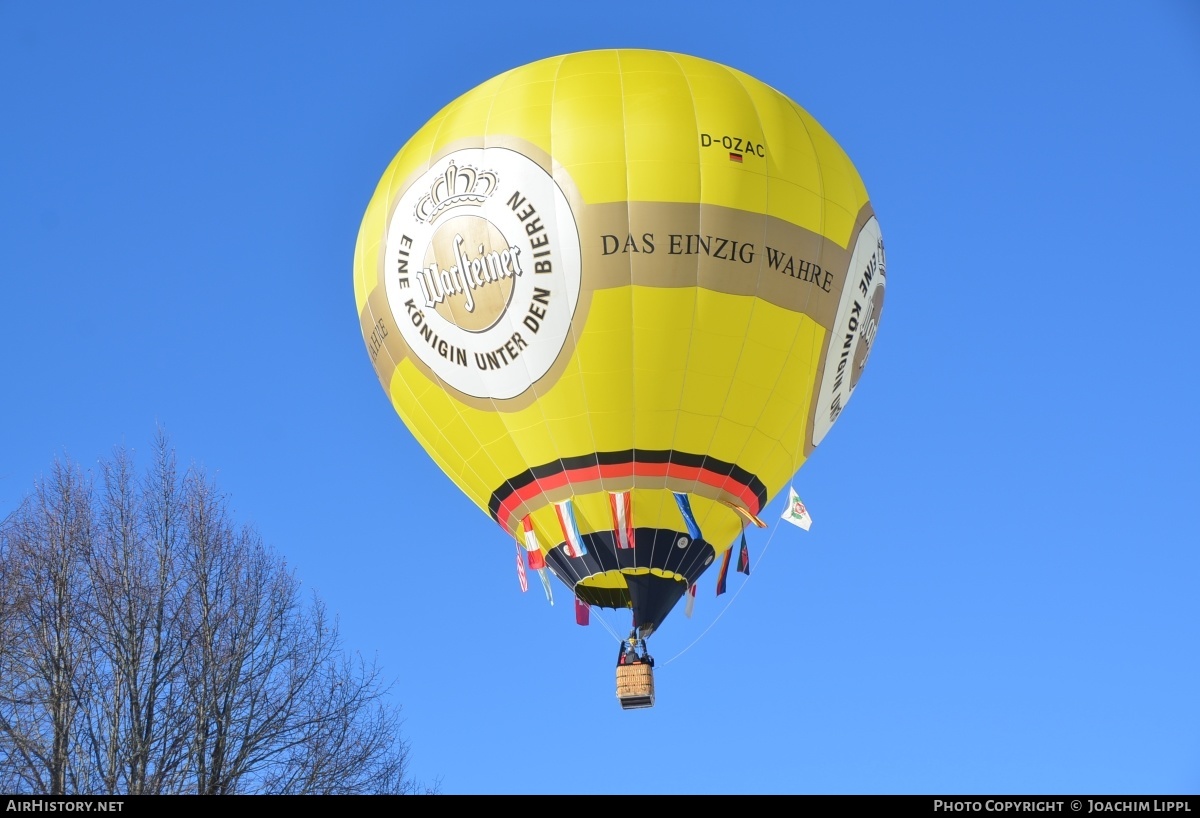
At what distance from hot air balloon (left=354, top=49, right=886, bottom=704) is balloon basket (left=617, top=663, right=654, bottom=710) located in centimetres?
58

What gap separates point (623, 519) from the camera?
71.1 ft

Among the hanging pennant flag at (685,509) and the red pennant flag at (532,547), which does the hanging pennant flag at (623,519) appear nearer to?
the hanging pennant flag at (685,509)

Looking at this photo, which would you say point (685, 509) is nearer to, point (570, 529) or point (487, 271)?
point (570, 529)

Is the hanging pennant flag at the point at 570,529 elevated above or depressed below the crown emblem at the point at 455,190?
below

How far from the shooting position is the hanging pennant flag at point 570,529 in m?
21.9

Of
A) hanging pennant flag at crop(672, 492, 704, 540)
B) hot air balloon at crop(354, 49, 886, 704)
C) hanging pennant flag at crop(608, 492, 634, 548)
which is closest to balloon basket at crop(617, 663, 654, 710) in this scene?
hot air balloon at crop(354, 49, 886, 704)

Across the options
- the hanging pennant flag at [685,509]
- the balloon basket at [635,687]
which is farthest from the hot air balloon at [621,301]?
the balloon basket at [635,687]

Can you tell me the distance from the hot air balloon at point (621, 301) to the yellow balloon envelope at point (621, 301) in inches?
1.1

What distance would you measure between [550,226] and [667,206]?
1478 mm

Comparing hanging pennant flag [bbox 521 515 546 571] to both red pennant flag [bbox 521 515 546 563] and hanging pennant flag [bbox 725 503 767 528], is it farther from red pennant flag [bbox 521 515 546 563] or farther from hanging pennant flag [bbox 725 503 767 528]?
hanging pennant flag [bbox 725 503 767 528]

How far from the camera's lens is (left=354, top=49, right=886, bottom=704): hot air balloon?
70.1ft
